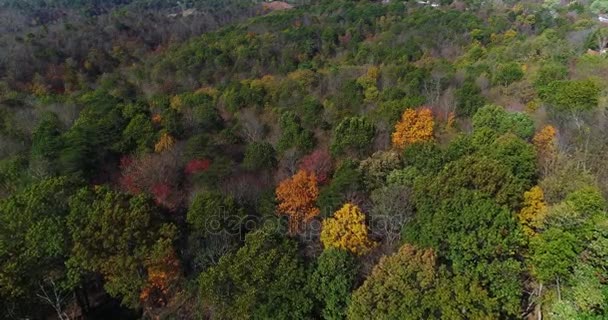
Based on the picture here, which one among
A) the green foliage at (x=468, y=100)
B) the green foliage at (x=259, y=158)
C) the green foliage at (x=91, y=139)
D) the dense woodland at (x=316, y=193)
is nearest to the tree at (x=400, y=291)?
the dense woodland at (x=316, y=193)

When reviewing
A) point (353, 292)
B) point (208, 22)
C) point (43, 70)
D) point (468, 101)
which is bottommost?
point (208, 22)

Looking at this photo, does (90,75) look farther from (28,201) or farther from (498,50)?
(498,50)

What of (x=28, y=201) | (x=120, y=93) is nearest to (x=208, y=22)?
(x=120, y=93)

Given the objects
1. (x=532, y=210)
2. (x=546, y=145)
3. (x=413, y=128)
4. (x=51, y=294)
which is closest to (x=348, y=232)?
(x=532, y=210)

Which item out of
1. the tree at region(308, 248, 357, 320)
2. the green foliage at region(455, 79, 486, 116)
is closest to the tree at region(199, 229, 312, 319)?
the tree at region(308, 248, 357, 320)

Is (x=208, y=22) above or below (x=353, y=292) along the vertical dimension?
below

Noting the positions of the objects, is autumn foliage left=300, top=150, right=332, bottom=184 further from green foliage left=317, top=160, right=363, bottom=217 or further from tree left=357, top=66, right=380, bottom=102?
tree left=357, top=66, right=380, bottom=102

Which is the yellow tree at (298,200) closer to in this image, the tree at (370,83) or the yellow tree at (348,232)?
the yellow tree at (348,232)
